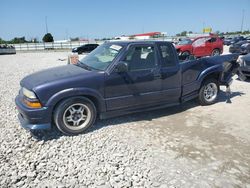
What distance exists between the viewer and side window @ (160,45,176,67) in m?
5.04

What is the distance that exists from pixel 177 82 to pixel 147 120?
1.10 meters

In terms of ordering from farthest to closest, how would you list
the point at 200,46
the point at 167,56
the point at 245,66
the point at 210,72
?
1. the point at 200,46
2. the point at 245,66
3. the point at 210,72
4. the point at 167,56

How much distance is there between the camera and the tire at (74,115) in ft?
13.5

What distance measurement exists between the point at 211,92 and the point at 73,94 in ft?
12.6

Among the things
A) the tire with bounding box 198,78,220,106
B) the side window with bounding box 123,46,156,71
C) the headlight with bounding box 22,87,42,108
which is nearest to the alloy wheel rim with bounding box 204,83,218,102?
the tire with bounding box 198,78,220,106

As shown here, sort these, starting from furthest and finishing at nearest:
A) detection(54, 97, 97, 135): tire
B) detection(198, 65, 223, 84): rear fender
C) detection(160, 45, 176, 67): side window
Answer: detection(198, 65, 223, 84): rear fender
detection(160, 45, 176, 67): side window
detection(54, 97, 97, 135): tire

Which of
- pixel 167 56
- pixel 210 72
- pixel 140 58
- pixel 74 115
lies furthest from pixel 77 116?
pixel 210 72

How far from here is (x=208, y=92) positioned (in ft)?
20.2

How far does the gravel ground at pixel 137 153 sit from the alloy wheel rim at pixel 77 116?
8.7 inches

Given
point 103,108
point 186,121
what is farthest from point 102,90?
point 186,121

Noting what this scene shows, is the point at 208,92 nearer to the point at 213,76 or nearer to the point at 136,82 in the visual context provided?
the point at 213,76

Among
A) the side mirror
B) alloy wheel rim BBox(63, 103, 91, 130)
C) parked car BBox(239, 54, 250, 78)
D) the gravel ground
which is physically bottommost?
the gravel ground

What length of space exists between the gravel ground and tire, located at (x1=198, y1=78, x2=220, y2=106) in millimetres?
708

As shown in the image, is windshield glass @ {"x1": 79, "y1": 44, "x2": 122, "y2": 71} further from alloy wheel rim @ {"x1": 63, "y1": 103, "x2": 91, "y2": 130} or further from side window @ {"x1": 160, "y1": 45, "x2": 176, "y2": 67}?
side window @ {"x1": 160, "y1": 45, "x2": 176, "y2": 67}
